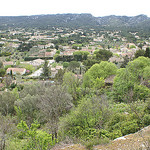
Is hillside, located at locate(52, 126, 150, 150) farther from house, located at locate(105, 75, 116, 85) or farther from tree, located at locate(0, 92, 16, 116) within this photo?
house, located at locate(105, 75, 116, 85)

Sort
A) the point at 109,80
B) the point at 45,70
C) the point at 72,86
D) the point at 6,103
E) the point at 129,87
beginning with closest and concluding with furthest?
the point at 129,87
the point at 6,103
the point at 72,86
the point at 109,80
the point at 45,70

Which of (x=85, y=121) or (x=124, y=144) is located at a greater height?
(x=124, y=144)

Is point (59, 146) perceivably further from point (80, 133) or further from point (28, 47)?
point (28, 47)

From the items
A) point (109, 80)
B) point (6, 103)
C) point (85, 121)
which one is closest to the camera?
point (85, 121)

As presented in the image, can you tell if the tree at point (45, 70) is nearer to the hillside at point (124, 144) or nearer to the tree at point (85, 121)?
the tree at point (85, 121)

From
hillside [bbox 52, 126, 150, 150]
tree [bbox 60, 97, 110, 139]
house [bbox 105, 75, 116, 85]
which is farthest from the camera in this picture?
house [bbox 105, 75, 116, 85]

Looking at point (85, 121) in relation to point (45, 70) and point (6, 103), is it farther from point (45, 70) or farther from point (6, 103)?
point (45, 70)

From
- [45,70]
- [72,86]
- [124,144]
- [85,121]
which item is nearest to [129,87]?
[72,86]

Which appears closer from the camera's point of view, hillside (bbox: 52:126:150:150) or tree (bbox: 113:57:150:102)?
hillside (bbox: 52:126:150:150)

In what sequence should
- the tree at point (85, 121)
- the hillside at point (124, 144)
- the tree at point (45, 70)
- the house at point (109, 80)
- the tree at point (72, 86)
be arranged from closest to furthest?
the hillside at point (124, 144) < the tree at point (85, 121) < the tree at point (72, 86) < the house at point (109, 80) < the tree at point (45, 70)

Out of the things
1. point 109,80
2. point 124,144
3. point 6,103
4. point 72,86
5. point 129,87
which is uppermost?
point 124,144

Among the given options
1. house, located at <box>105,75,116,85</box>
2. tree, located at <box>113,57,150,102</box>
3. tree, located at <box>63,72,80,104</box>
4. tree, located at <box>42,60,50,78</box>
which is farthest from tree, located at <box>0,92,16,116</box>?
tree, located at <box>42,60,50,78</box>

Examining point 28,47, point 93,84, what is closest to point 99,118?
point 93,84

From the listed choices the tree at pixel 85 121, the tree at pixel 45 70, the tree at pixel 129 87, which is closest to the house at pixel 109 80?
the tree at pixel 129 87
